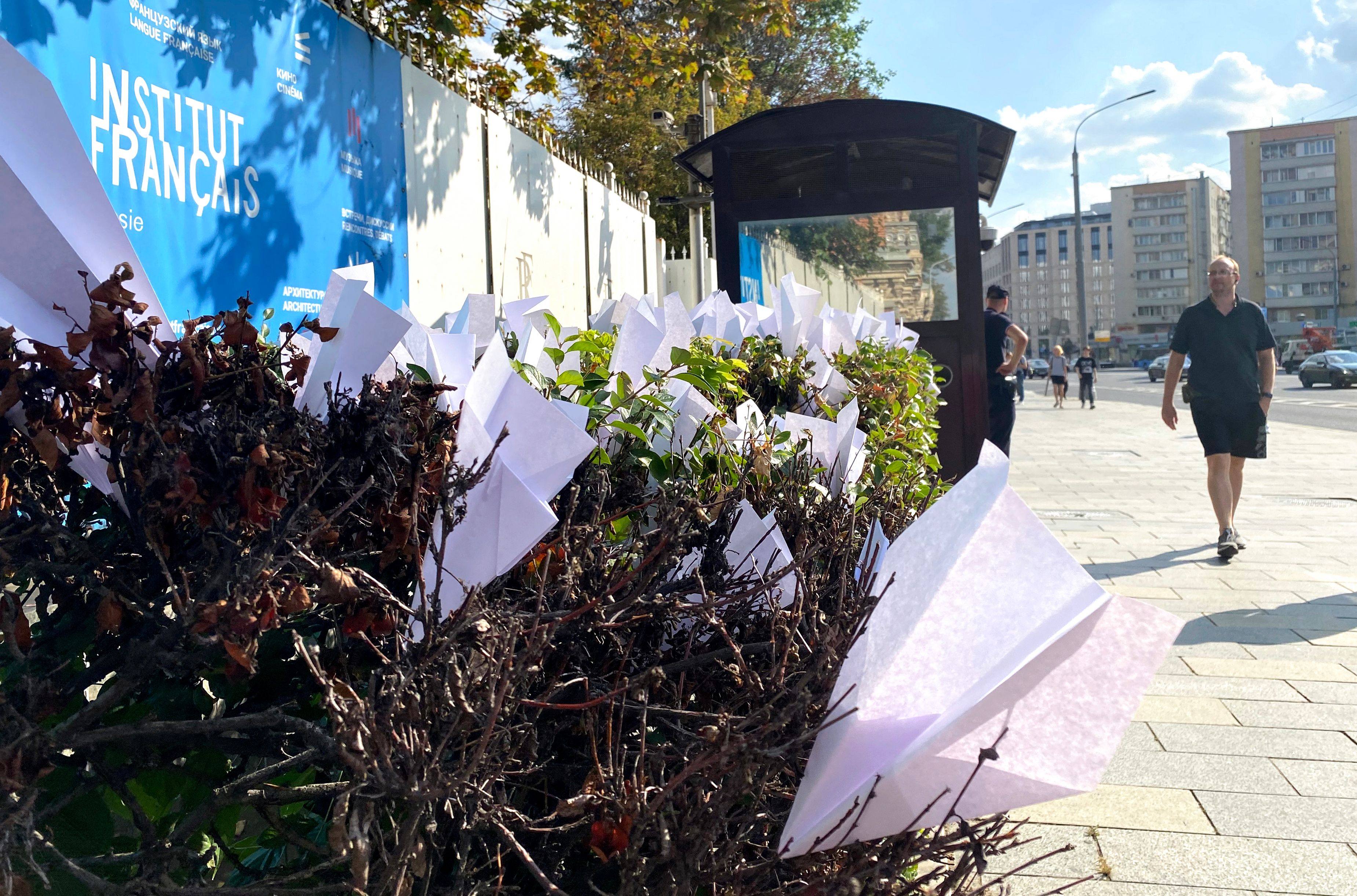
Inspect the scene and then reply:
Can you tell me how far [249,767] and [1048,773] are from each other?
89 cm

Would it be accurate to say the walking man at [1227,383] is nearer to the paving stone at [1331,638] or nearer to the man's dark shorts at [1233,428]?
the man's dark shorts at [1233,428]

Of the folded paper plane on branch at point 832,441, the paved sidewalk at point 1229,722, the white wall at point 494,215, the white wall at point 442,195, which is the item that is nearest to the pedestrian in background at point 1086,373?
the paved sidewalk at point 1229,722

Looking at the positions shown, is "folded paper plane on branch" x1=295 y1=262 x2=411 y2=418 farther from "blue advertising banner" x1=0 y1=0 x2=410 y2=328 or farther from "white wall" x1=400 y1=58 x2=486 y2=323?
"white wall" x1=400 y1=58 x2=486 y2=323

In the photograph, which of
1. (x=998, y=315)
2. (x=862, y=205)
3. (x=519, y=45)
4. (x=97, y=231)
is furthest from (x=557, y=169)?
(x=97, y=231)

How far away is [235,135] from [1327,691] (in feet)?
17.0

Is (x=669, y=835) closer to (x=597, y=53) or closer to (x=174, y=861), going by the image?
(x=174, y=861)

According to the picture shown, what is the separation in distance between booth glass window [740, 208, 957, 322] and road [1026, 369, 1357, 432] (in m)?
8.37

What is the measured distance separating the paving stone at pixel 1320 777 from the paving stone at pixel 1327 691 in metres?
0.74

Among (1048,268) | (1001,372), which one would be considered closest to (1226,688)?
(1001,372)

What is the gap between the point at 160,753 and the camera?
1146 mm

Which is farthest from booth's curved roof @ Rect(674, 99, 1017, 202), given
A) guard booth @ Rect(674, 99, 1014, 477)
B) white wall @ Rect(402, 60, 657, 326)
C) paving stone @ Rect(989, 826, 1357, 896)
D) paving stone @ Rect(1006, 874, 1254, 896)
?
paving stone @ Rect(1006, 874, 1254, 896)

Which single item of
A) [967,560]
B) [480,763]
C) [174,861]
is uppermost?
[967,560]

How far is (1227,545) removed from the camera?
7.09 meters

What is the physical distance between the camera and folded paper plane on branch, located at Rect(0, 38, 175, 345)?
3.59 ft
